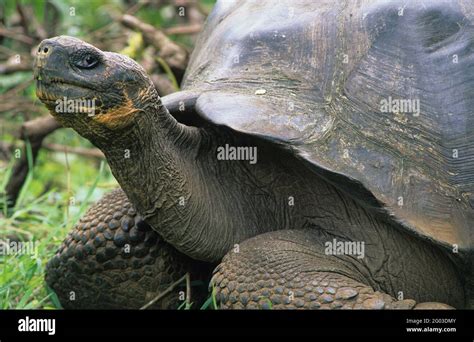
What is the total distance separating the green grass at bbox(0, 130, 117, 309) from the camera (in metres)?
3.88

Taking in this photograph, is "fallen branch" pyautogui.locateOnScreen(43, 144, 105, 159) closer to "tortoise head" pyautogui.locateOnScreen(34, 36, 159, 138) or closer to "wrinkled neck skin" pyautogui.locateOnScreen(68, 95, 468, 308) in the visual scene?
"wrinkled neck skin" pyautogui.locateOnScreen(68, 95, 468, 308)

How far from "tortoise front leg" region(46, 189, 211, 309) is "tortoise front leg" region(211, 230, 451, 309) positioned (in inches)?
17.7

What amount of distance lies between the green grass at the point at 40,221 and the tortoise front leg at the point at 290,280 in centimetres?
110

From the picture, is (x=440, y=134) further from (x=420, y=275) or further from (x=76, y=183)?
(x=76, y=183)

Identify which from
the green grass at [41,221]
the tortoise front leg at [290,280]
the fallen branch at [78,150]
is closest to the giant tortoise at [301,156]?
the tortoise front leg at [290,280]

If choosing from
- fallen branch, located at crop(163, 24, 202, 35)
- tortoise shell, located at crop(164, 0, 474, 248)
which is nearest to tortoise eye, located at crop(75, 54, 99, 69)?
tortoise shell, located at crop(164, 0, 474, 248)

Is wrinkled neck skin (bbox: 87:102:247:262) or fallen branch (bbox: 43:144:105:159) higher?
fallen branch (bbox: 43:144:105:159)

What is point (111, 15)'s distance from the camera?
7840 millimetres

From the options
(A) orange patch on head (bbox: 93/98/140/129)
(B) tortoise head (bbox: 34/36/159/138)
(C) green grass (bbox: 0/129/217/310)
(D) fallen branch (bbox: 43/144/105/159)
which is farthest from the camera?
(D) fallen branch (bbox: 43/144/105/159)

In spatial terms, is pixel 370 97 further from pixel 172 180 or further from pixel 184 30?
pixel 184 30

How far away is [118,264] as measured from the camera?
11.9 ft

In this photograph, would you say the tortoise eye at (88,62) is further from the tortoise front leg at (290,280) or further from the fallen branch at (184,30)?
the fallen branch at (184,30)

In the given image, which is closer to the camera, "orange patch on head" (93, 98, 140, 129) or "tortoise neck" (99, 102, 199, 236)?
"orange patch on head" (93, 98, 140, 129)
